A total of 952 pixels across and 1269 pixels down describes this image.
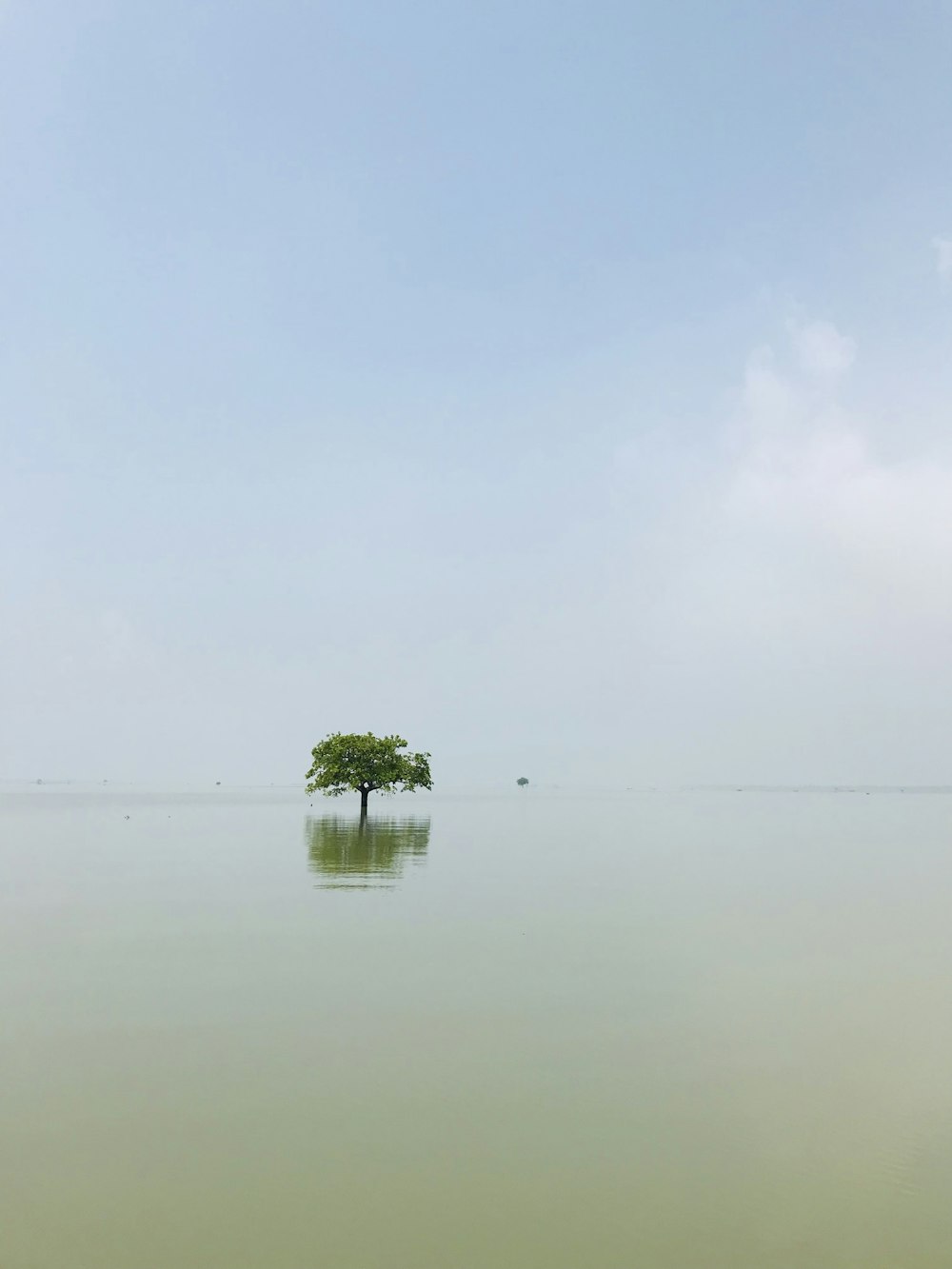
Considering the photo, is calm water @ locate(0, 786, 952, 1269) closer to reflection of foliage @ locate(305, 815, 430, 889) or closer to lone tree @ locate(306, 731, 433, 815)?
reflection of foliage @ locate(305, 815, 430, 889)

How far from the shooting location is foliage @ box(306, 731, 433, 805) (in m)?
74.4

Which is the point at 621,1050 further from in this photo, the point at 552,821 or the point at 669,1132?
the point at 552,821

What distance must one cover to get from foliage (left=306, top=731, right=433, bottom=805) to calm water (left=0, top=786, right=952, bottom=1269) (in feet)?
156

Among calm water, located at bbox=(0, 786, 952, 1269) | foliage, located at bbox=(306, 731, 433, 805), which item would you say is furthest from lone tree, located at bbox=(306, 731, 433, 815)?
calm water, located at bbox=(0, 786, 952, 1269)

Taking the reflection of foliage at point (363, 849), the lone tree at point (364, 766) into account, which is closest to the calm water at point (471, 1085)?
the reflection of foliage at point (363, 849)

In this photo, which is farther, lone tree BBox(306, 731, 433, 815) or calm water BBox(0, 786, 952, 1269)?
lone tree BBox(306, 731, 433, 815)

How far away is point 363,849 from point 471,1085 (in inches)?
1385

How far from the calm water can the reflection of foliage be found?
6.75 metres

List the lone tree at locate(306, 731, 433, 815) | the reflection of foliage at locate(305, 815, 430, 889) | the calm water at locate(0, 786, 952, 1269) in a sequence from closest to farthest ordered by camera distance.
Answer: the calm water at locate(0, 786, 952, 1269) < the reflection of foliage at locate(305, 815, 430, 889) < the lone tree at locate(306, 731, 433, 815)

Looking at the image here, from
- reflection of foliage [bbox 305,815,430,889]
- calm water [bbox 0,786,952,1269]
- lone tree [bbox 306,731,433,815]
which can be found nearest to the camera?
calm water [bbox 0,786,952,1269]

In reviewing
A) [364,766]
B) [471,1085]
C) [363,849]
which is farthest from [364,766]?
[471,1085]

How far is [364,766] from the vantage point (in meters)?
75.5

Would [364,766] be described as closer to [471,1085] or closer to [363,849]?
[363,849]

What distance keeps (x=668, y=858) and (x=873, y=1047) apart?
29.5 metres
